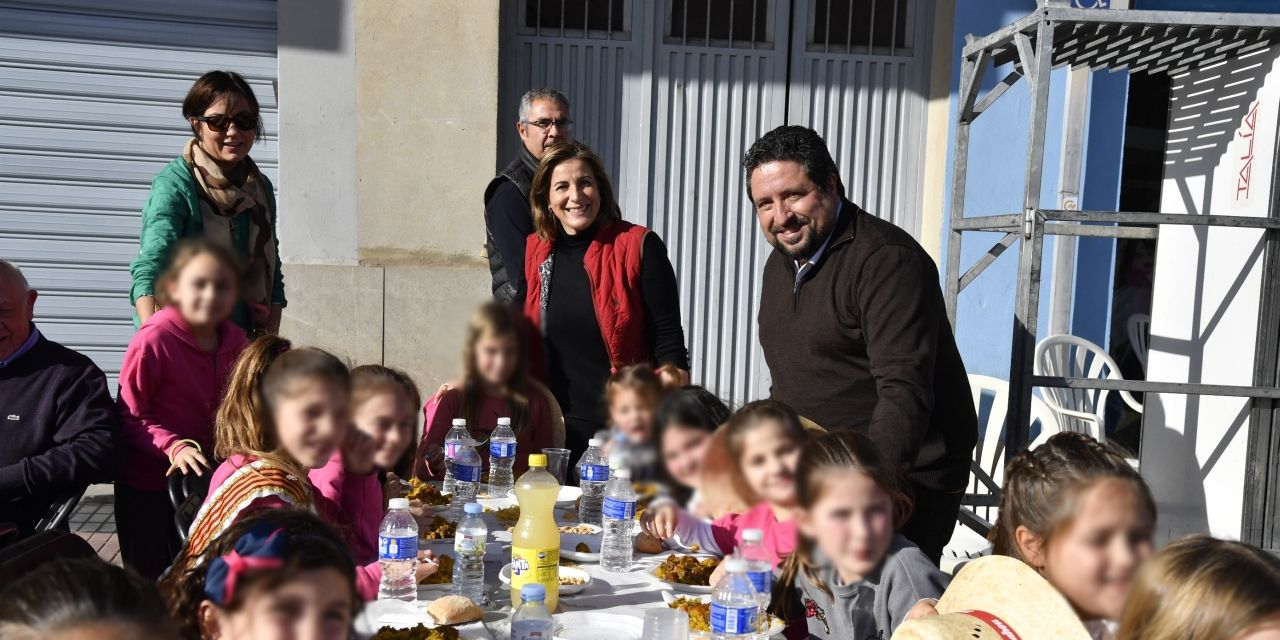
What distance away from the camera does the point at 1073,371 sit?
4863 millimetres

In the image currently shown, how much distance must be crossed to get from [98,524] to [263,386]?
14.8 feet

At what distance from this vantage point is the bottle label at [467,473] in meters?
2.58

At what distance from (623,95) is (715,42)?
2.02ft

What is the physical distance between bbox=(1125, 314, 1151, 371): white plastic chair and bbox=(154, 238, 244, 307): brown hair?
17.5 ft

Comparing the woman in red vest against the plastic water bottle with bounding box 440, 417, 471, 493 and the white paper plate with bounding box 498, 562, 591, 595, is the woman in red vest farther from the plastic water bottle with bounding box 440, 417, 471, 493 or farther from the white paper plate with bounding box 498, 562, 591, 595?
the white paper plate with bounding box 498, 562, 591, 595

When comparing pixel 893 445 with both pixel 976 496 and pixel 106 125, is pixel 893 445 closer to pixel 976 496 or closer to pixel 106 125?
pixel 976 496

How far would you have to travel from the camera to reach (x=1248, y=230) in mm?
3762

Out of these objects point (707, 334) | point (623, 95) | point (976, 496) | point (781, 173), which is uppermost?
point (623, 95)

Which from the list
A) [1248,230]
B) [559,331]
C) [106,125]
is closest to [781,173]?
[559,331]

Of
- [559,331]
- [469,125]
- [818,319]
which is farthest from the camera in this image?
[469,125]

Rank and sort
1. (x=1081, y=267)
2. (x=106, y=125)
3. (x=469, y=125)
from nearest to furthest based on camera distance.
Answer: (x=106, y=125) < (x=469, y=125) < (x=1081, y=267)

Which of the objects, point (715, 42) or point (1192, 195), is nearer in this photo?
point (1192, 195)

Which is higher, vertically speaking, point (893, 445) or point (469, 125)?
point (469, 125)

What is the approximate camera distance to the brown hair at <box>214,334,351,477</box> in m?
0.65
